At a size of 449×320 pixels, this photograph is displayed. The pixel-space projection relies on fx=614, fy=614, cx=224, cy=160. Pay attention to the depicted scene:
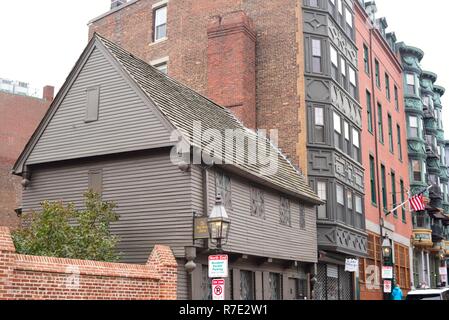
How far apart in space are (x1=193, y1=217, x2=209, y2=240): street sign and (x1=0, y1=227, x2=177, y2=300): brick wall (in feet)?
3.36

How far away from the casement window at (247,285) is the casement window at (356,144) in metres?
11.5

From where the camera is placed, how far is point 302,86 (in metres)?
26.2

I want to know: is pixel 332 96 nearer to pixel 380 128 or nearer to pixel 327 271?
pixel 327 271

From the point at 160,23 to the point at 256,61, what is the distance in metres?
7.71

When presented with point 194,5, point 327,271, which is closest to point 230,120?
point 327,271

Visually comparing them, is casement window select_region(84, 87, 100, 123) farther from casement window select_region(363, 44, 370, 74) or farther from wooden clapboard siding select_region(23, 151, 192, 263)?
casement window select_region(363, 44, 370, 74)

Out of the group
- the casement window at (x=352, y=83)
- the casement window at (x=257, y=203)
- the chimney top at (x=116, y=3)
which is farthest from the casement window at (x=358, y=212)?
the chimney top at (x=116, y=3)

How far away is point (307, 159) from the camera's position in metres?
25.5

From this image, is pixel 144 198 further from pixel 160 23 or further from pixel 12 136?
pixel 12 136

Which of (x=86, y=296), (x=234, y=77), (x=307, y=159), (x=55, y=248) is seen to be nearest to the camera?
(x=86, y=296)

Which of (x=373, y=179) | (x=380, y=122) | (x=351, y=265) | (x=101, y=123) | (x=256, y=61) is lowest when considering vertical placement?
(x=351, y=265)

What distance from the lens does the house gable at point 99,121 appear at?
698 inches

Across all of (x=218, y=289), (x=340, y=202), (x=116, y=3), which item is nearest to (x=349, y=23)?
(x=340, y=202)

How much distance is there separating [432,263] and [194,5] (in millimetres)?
30898
